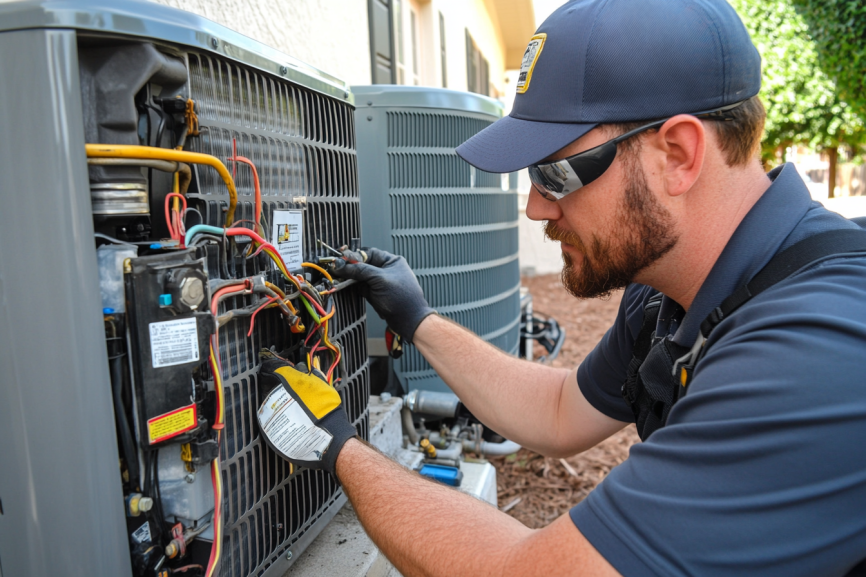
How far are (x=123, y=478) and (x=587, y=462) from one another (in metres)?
3.27

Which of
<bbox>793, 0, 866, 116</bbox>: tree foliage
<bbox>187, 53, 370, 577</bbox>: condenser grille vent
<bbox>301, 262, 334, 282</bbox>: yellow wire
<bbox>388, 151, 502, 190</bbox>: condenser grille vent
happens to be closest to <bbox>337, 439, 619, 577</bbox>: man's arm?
<bbox>187, 53, 370, 577</bbox>: condenser grille vent

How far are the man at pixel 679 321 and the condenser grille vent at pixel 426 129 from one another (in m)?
0.92

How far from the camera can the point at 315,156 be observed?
144 centimetres

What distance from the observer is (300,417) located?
1230 mm

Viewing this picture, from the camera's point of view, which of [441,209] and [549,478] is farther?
[549,478]

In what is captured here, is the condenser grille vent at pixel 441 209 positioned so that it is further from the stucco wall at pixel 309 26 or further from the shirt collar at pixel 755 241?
the shirt collar at pixel 755 241

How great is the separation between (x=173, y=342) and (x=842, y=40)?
8528 mm

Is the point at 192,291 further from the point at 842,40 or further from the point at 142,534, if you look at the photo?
the point at 842,40

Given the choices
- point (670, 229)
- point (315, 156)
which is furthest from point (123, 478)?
point (670, 229)

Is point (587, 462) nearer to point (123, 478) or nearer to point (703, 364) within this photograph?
point (703, 364)

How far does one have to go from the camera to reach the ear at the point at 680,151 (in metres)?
1.14

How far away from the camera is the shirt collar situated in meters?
1.18

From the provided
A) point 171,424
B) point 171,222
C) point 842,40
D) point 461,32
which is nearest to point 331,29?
point 171,222

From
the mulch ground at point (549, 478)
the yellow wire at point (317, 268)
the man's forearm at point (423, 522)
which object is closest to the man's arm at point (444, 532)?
the man's forearm at point (423, 522)
